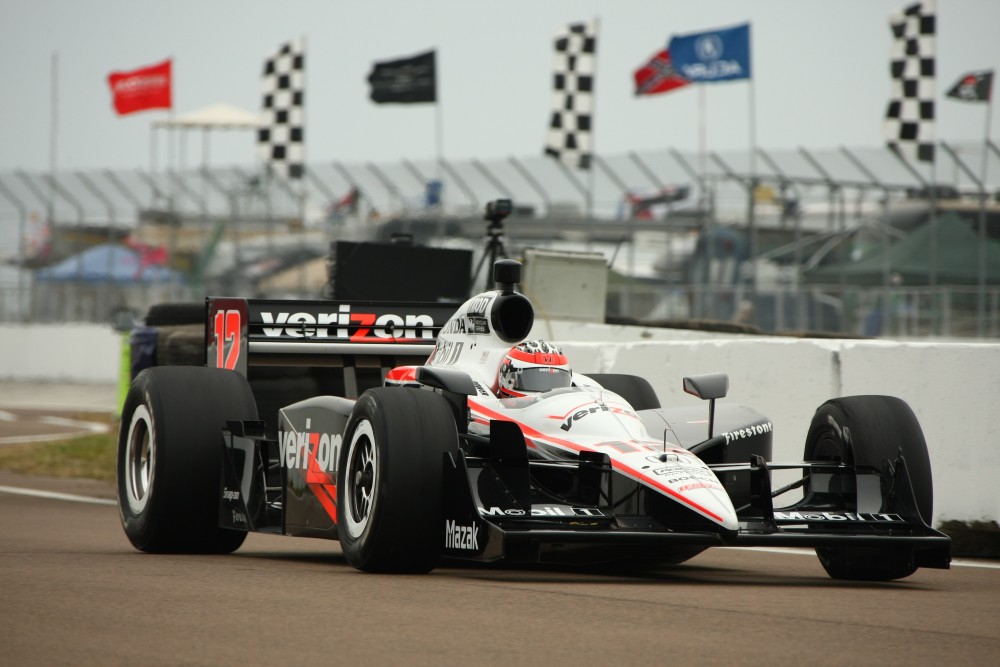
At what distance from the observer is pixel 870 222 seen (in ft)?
85.5

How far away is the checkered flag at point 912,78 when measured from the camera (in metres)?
28.2

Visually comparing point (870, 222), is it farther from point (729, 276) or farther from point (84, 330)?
point (84, 330)

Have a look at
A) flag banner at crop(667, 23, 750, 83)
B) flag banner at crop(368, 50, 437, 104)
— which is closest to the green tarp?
flag banner at crop(667, 23, 750, 83)

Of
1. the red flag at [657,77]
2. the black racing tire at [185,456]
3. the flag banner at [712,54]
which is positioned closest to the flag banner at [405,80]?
the red flag at [657,77]

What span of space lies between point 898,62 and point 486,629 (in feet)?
82.4

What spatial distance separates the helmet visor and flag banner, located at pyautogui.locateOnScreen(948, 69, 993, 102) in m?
22.3

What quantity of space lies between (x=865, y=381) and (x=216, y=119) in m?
42.8

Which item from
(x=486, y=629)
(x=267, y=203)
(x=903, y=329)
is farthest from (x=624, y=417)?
(x=267, y=203)

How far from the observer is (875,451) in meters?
7.49

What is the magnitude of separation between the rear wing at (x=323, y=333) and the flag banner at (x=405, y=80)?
23.0m

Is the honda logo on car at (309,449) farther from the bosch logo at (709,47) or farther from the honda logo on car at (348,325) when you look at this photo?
the bosch logo at (709,47)

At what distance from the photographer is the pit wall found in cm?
945

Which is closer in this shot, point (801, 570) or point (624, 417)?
point (624, 417)

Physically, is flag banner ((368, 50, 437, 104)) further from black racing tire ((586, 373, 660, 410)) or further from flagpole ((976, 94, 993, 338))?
black racing tire ((586, 373, 660, 410))
